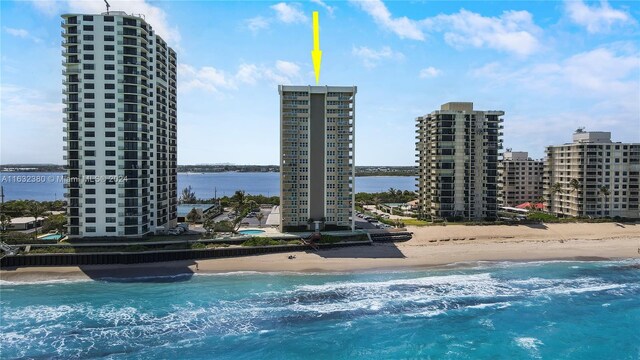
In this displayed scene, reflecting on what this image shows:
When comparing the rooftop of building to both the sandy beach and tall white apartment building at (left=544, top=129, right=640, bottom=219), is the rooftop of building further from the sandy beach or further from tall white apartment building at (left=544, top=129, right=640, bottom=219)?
tall white apartment building at (left=544, top=129, right=640, bottom=219)

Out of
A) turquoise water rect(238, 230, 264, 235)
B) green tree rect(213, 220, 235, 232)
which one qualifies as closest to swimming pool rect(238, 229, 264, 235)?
turquoise water rect(238, 230, 264, 235)

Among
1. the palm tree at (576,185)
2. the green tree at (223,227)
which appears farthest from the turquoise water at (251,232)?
the palm tree at (576,185)

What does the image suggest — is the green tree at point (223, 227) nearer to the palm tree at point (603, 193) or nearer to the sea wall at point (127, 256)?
the sea wall at point (127, 256)

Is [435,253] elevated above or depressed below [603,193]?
below

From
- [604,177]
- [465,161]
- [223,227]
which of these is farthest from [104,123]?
[604,177]

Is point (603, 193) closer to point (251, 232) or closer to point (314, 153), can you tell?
point (314, 153)

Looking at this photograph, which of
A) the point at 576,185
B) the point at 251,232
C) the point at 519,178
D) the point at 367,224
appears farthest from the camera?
the point at 519,178

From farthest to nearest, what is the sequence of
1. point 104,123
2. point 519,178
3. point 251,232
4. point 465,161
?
point 519,178, point 465,161, point 251,232, point 104,123
